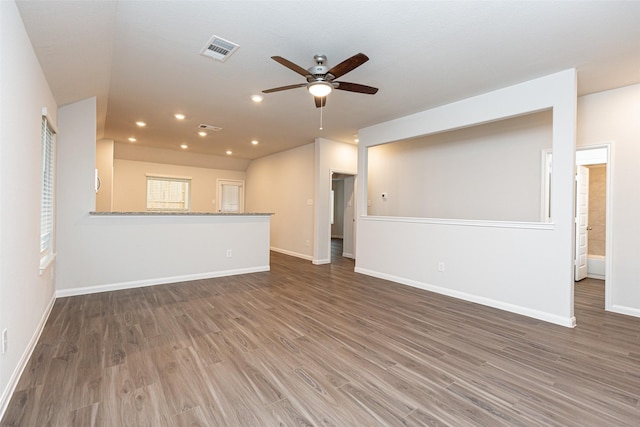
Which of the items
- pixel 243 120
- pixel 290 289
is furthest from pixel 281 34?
pixel 290 289

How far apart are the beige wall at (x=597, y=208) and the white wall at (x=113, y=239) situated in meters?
6.64

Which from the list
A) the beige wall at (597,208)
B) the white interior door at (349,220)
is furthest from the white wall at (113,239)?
the beige wall at (597,208)

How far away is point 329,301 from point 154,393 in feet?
7.29

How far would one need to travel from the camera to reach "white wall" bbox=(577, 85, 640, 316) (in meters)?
3.35

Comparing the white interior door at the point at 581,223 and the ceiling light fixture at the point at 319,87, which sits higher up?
the ceiling light fixture at the point at 319,87

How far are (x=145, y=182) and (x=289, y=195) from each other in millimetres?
3998

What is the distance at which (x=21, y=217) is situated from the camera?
203cm

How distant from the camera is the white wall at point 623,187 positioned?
335cm

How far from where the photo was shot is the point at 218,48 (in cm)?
273

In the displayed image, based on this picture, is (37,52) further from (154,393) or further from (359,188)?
(359,188)

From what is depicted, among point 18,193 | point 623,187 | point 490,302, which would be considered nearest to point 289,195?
point 490,302

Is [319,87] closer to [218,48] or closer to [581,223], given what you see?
[218,48]

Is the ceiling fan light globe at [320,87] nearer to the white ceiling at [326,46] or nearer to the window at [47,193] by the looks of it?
the white ceiling at [326,46]

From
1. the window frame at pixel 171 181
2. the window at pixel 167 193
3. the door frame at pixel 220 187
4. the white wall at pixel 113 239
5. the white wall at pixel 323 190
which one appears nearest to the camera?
the white wall at pixel 113 239
